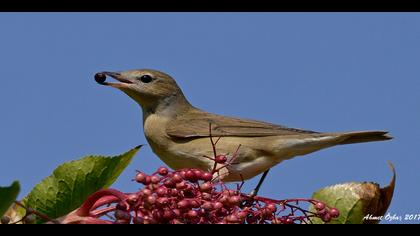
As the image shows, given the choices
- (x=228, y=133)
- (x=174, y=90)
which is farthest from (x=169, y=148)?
(x=174, y=90)

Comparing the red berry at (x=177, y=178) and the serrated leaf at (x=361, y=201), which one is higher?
the red berry at (x=177, y=178)

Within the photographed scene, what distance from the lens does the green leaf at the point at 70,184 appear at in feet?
11.8

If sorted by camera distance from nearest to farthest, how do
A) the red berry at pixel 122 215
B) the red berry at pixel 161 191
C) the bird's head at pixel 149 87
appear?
1. the red berry at pixel 122 215
2. the red berry at pixel 161 191
3. the bird's head at pixel 149 87

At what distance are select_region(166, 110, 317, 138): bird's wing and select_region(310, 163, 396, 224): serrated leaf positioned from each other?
407 cm

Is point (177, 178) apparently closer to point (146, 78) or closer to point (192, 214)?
point (192, 214)

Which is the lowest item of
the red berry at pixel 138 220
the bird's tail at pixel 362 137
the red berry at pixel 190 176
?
the red berry at pixel 138 220

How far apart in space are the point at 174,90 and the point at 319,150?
103 inches

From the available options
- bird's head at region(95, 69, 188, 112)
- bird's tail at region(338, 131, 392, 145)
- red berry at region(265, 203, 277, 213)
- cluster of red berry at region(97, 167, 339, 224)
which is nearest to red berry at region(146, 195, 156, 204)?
cluster of red berry at region(97, 167, 339, 224)

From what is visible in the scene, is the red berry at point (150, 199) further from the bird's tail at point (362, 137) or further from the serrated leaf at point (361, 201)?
the bird's tail at point (362, 137)

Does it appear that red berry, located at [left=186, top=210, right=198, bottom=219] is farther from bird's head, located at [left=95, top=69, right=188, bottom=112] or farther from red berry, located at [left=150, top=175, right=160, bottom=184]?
bird's head, located at [left=95, top=69, right=188, bottom=112]

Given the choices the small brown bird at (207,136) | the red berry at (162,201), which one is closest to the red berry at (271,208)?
the red berry at (162,201)

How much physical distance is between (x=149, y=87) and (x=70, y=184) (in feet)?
18.8

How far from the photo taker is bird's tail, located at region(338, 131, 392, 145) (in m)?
7.32

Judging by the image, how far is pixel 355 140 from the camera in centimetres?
765
